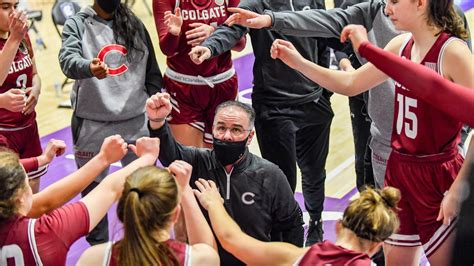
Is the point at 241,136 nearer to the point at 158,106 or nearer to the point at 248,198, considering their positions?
the point at 248,198

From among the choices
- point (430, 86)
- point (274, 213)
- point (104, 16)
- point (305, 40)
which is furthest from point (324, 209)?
point (430, 86)

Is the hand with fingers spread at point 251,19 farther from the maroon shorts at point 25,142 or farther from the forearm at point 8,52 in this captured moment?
the maroon shorts at point 25,142

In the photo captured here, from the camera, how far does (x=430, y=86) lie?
3.29 metres

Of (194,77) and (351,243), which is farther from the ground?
(194,77)

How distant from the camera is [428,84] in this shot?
3297 millimetres

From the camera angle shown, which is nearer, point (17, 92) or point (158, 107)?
point (158, 107)

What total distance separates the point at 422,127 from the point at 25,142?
2616mm

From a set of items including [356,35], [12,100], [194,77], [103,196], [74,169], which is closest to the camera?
[103,196]

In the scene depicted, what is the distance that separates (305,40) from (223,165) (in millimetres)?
1287

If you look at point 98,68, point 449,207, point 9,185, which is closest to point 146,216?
point 9,185

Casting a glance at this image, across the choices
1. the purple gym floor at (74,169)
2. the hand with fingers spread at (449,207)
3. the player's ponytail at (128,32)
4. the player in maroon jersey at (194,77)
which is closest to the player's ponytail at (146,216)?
the purple gym floor at (74,169)

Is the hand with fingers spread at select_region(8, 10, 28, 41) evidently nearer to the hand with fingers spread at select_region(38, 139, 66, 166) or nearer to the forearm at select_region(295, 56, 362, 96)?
the hand with fingers spread at select_region(38, 139, 66, 166)

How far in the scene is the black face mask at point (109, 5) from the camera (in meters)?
4.79

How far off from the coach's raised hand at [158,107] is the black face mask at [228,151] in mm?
356
